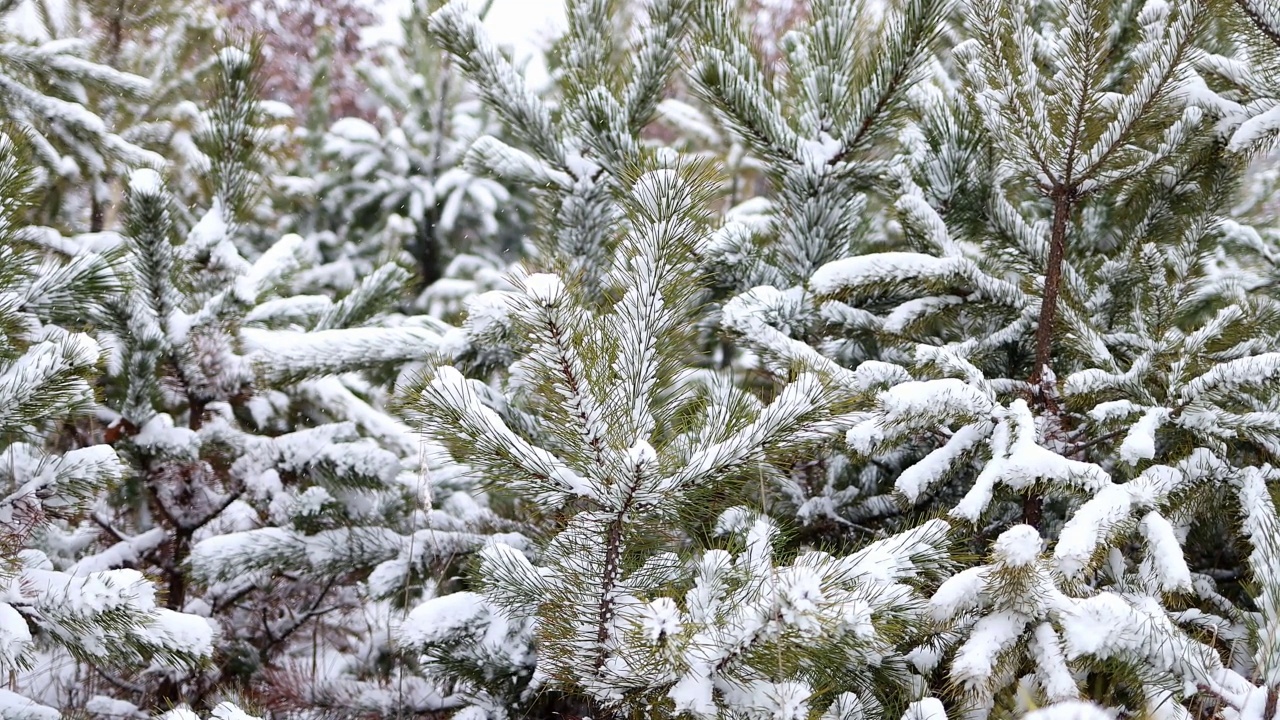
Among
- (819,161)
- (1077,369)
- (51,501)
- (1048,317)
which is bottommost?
(51,501)

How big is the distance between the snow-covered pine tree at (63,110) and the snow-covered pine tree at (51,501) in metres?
1.14

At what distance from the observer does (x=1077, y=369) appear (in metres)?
1.94

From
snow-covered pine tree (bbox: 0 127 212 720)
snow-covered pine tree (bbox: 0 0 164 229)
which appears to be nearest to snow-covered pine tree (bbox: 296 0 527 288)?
snow-covered pine tree (bbox: 0 0 164 229)

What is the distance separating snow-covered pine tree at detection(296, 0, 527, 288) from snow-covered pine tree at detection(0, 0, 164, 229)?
171cm

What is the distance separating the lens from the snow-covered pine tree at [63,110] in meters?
2.69

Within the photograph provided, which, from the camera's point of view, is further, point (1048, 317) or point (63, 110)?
point (63, 110)

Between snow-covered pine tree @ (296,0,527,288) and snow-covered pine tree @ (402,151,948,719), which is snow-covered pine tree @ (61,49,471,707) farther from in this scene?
snow-covered pine tree @ (296,0,527,288)

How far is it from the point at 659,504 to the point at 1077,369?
125 centimetres

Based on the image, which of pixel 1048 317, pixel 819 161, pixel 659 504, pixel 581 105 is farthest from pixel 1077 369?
pixel 581 105

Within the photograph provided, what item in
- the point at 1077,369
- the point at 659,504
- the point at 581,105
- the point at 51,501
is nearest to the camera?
the point at 659,504

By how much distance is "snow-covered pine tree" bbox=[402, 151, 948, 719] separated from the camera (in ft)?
3.68

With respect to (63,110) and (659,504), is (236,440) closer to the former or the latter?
(63,110)

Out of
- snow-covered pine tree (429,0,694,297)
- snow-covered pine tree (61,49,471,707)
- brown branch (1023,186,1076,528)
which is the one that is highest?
snow-covered pine tree (429,0,694,297)

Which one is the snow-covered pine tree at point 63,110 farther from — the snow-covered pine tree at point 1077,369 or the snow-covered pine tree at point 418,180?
the snow-covered pine tree at point 1077,369
